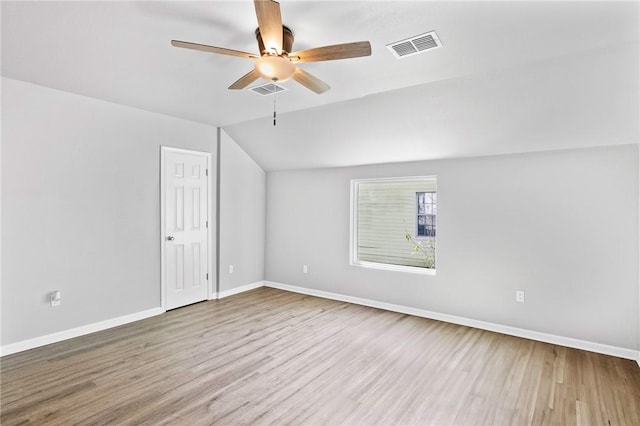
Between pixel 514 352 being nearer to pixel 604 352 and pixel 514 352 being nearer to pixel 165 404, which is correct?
pixel 604 352

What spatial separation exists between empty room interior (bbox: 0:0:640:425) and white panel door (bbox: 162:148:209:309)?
0.10ft

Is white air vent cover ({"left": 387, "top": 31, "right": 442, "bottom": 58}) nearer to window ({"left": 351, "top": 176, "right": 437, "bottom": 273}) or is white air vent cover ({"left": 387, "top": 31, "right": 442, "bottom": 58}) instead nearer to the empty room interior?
the empty room interior

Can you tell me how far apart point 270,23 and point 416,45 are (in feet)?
3.89

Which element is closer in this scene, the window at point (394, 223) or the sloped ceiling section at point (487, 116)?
the sloped ceiling section at point (487, 116)

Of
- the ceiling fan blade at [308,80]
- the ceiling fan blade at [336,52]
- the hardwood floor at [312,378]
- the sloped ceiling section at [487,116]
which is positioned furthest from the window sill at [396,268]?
the ceiling fan blade at [336,52]

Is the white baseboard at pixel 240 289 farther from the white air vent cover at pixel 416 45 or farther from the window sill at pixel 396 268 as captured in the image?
the white air vent cover at pixel 416 45

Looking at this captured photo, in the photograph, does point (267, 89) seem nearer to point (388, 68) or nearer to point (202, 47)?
point (388, 68)

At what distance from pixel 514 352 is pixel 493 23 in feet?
9.68

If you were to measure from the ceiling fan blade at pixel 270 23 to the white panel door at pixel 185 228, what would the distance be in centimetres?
302

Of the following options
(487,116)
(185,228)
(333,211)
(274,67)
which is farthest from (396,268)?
(274,67)

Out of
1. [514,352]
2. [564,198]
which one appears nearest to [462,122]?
[564,198]

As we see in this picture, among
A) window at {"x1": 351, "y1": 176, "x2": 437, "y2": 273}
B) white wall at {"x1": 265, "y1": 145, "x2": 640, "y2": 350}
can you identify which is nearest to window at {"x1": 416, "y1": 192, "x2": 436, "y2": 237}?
window at {"x1": 351, "y1": 176, "x2": 437, "y2": 273}

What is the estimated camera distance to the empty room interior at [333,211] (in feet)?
7.72

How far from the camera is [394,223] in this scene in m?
5.00
